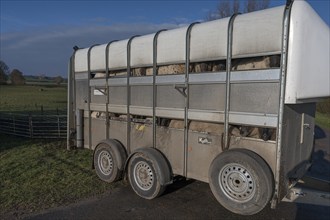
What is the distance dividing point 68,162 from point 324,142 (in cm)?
999

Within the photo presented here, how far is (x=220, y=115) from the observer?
459 centimetres

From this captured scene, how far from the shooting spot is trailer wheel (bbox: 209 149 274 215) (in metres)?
4.05

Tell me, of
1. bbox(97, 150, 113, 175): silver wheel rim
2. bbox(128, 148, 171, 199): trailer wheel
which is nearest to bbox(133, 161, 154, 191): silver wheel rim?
bbox(128, 148, 171, 199): trailer wheel

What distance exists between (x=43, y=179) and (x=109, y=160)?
1.57 meters

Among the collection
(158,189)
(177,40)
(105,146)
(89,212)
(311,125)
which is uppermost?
(177,40)

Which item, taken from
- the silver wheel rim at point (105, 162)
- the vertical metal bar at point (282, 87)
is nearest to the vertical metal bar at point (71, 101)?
the silver wheel rim at point (105, 162)

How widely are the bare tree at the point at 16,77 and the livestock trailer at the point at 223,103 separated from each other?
77.4m

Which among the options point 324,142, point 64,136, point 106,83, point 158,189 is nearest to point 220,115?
point 158,189

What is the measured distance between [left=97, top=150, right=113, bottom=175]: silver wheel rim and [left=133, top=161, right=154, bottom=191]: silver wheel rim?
82cm

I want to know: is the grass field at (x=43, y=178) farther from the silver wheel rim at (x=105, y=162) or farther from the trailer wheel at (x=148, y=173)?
the trailer wheel at (x=148, y=173)

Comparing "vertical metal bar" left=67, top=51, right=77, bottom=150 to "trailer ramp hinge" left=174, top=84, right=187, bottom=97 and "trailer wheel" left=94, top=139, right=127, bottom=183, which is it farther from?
"trailer ramp hinge" left=174, top=84, right=187, bottom=97

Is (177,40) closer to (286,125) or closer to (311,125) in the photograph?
(286,125)

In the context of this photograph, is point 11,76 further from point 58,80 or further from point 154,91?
point 154,91

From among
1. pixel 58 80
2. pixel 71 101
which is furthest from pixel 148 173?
pixel 58 80
